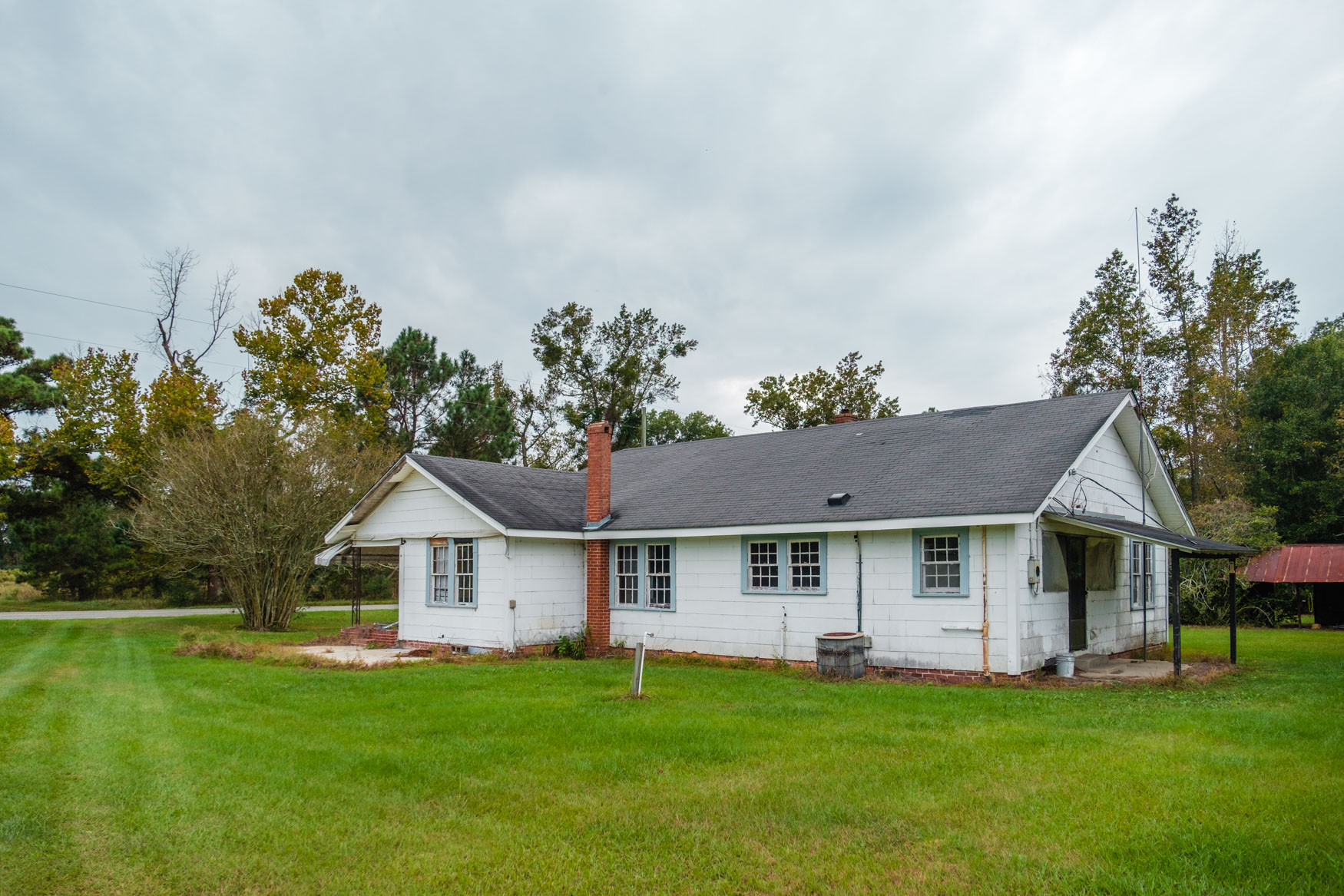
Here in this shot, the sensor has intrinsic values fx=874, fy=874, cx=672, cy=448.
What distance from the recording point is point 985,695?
11.4 meters

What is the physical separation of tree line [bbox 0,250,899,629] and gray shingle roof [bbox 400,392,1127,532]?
689 cm

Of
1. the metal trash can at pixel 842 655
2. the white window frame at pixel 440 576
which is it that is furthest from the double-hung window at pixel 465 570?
the metal trash can at pixel 842 655

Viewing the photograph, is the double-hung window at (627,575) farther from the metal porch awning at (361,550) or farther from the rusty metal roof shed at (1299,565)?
the rusty metal roof shed at (1299,565)

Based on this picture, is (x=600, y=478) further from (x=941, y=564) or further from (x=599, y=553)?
(x=941, y=564)

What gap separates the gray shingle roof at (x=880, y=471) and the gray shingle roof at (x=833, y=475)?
0.03 m

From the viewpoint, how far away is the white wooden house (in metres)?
13.3

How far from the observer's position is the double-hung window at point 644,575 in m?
17.1

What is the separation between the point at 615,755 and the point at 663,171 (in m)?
12.9

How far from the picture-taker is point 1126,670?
14375 millimetres

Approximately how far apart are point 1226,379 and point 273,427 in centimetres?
3388

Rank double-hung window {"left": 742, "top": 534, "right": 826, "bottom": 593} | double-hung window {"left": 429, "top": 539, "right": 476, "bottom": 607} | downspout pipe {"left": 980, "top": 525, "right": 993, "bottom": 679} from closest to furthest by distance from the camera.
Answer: downspout pipe {"left": 980, "top": 525, "right": 993, "bottom": 679} < double-hung window {"left": 742, "top": 534, "right": 826, "bottom": 593} < double-hung window {"left": 429, "top": 539, "right": 476, "bottom": 607}

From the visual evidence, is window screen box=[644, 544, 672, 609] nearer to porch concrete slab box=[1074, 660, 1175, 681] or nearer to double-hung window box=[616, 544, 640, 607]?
double-hung window box=[616, 544, 640, 607]

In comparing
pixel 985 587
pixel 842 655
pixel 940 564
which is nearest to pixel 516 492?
pixel 842 655

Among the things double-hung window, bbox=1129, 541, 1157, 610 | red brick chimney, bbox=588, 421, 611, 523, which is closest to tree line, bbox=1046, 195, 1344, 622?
double-hung window, bbox=1129, 541, 1157, 610
